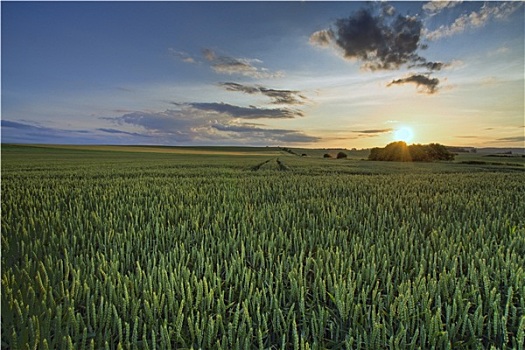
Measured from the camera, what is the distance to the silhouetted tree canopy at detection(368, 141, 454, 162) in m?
45.4

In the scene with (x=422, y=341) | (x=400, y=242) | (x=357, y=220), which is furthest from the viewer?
(x=357, y=220)

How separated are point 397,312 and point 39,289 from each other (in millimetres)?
2739

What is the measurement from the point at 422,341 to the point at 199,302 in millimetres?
1482

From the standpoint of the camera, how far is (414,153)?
152 ft

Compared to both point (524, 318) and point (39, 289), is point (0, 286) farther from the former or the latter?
point (524, 318)

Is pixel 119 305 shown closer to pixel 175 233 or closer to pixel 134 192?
pixel 175 233

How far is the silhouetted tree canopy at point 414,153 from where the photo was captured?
45438mm

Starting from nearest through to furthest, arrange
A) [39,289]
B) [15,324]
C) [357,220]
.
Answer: [15,324], [39,289], [357,220]

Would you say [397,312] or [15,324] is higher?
[397,312]

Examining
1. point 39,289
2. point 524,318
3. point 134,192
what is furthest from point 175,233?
point 134,192

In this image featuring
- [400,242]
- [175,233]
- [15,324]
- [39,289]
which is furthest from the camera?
[175,233]

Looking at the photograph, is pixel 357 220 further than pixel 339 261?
Yes

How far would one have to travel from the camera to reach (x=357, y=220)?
17.8 ft

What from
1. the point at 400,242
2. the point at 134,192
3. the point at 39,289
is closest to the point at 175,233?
the point at 39,289
